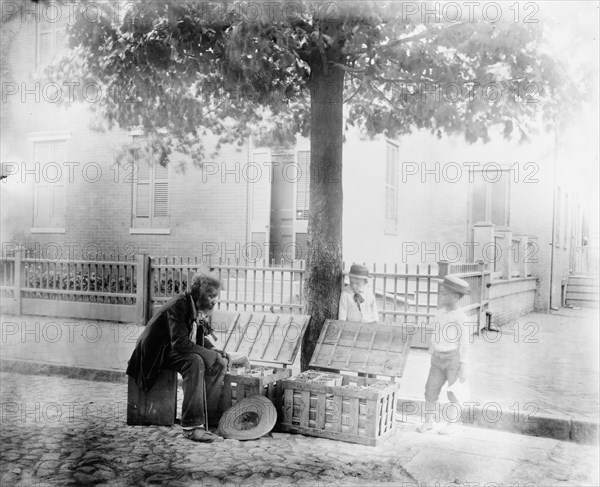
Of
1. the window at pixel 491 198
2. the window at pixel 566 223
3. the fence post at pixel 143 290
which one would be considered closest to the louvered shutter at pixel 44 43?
the fence post at pixel 143 290

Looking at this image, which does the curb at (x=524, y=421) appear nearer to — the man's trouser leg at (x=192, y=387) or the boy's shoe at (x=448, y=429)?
the boy's shoe at (x=448, y=429)

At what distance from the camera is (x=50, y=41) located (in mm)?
6754

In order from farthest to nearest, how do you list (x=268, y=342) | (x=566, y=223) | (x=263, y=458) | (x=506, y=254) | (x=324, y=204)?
1. (x=566, y=223)
2. (x=506, y=254)
3. (x=324, y=204)
4. (x=268, y=342)
5. (x=263, y=458)

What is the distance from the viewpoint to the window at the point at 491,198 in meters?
14.7

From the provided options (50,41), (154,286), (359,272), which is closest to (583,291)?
(154,286)

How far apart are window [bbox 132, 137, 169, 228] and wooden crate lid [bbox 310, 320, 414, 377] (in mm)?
4089

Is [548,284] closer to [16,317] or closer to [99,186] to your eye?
[99,186]

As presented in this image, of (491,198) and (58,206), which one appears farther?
(491,198)

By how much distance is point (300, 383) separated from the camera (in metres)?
5.21

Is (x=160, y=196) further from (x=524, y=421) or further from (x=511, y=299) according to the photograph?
(x=511, y=299)

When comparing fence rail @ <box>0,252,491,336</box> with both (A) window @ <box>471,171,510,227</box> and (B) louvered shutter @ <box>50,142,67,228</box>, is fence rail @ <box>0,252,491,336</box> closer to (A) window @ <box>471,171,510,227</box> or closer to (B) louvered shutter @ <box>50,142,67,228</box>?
(B) louvered shutter @ <box>50,142,67,228</box>

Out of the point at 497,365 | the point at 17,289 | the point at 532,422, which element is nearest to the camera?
the point at 532,422

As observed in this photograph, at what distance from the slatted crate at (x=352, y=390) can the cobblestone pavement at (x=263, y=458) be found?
12 centimetres

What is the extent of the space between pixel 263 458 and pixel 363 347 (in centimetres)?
156
